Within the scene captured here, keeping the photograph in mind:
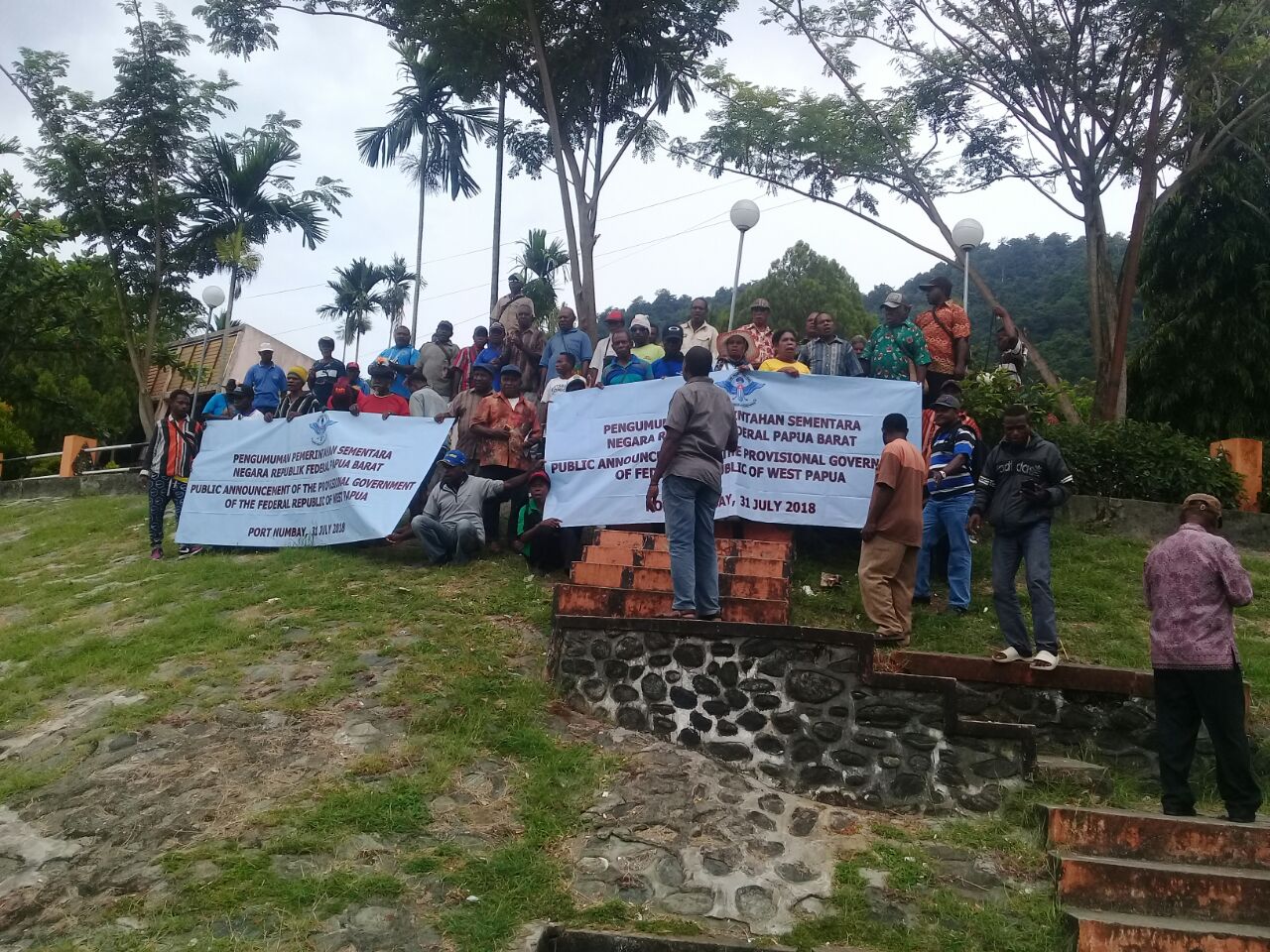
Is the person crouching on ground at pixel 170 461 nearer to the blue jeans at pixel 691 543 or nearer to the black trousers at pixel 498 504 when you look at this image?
the black trousers at pixel 498 504

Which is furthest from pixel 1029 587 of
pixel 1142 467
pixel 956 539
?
pixel 1142 467

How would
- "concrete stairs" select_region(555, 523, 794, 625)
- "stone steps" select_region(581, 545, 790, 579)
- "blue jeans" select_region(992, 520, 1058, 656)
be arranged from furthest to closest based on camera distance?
"stone steps" select_region(581, 545, 790, 579), "concrete stairs" select_region(555, 523, 794, 625), "blue jeans" select_region(992, 520, 1058, 656)

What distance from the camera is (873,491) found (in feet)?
23.3

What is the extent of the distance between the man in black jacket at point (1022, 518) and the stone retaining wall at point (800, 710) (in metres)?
0.73

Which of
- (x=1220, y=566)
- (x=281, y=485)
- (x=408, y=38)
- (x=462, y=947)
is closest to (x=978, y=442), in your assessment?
(x=1220, y=566)

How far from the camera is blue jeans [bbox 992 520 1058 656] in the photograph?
21.2 ft

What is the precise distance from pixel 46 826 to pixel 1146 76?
13.7 m

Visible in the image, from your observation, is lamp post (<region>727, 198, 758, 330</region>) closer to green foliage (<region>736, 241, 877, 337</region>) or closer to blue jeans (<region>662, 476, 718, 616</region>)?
blue jeans (<region>662, 476, 718, 616</region>)

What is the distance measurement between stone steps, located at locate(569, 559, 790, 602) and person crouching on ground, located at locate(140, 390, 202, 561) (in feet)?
16.2

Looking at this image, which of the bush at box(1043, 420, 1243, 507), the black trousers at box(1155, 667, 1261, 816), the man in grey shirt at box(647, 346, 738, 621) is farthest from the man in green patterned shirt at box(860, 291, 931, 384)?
the black trousers at box(1155, 667, 1261, 816)

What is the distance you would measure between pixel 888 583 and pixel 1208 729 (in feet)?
7.35

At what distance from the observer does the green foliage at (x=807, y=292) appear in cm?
3362

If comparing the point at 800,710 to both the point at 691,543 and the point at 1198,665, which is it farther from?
the point at 1198,665

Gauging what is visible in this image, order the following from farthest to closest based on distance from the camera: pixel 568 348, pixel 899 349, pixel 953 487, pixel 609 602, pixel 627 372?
pixel 568 348 < pixel 627 372 < pixel 899 349 < pixel 953 487 < pixel 609 602
